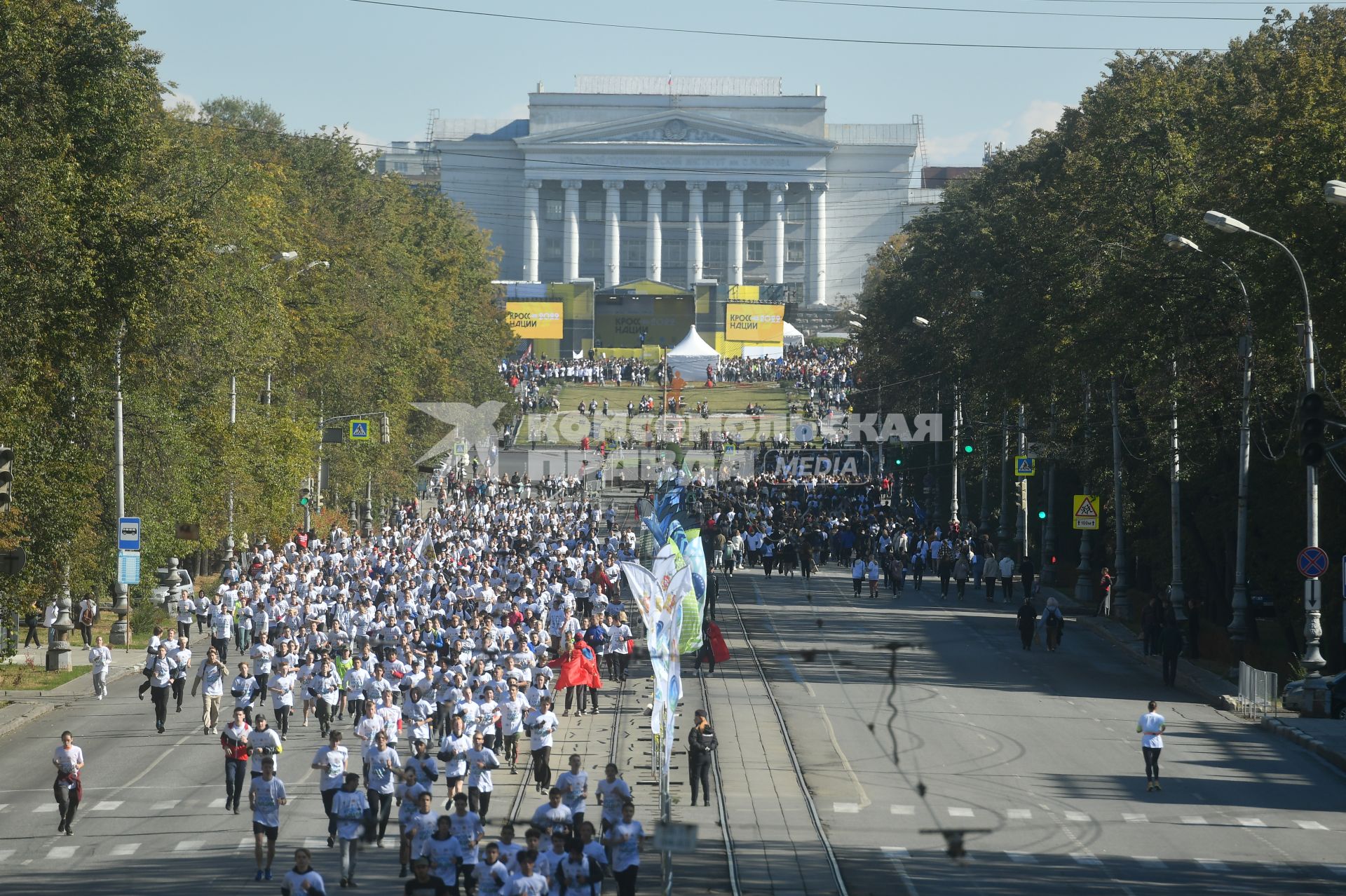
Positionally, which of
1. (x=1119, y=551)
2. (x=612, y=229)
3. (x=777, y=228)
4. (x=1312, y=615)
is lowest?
(x=1312, y=615)

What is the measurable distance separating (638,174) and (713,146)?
6928 millimetres

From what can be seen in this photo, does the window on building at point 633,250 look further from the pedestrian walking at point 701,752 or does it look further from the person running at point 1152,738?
the pedestrian walking at point 701,752

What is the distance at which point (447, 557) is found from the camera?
44188 millimetres

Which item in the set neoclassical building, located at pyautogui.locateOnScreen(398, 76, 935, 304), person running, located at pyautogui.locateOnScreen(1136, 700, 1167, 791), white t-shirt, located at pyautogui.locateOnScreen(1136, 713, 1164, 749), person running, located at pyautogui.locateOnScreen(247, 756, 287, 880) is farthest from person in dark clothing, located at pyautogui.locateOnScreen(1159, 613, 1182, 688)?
neoclassical building, located at pyautogui.locateOnScreen(398, 76, 935, 304)

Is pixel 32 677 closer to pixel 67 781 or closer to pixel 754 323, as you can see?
pixel 67 781

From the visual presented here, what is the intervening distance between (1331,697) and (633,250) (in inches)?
5283

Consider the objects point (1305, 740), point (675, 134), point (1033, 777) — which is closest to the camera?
point (1033, 777)

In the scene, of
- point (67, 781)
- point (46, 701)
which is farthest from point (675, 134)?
point (67, 781)

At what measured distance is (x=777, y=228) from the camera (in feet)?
514

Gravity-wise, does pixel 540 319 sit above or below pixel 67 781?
above

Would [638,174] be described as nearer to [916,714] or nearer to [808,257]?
[808,257]

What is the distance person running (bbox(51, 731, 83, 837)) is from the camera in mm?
19328

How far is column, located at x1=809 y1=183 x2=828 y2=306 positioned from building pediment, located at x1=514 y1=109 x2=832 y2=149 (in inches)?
170

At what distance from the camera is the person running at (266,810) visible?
682 inches
